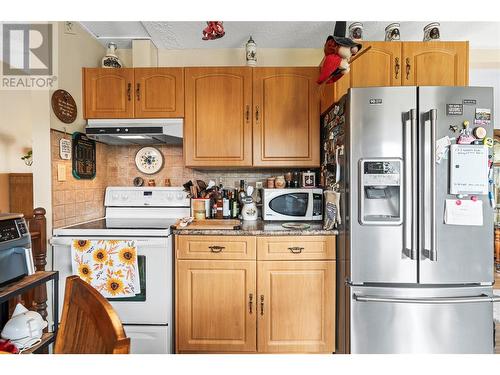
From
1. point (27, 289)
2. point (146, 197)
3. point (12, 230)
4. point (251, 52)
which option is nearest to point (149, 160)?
point (146, 197)

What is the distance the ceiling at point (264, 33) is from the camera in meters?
2.13

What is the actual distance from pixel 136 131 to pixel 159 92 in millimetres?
427

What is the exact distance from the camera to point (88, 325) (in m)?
0.64

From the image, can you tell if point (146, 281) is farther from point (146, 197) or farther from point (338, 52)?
point (338, 52)

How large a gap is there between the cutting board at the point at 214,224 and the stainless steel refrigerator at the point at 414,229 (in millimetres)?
851

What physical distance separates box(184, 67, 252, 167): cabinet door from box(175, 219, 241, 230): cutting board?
470 millimetres

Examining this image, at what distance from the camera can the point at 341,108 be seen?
67.8 inches

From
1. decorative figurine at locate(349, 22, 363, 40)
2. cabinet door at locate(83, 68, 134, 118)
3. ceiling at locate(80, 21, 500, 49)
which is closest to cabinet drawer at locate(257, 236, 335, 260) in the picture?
decorative figurine at locate(349, 22, 363, 40)

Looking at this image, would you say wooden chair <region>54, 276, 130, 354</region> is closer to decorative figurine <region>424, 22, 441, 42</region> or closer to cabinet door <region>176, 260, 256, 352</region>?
cabinet door <region>176, 260, 256, 352</region>

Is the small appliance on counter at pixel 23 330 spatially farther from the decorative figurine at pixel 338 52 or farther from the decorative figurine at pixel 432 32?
the decorative figurine at pixel 432 32

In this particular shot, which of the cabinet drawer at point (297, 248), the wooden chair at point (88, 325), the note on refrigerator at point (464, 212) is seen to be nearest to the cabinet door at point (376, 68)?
the note on refrigerator at point (464, 212)

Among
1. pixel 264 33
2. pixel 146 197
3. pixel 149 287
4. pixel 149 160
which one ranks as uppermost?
pixel 264 33
